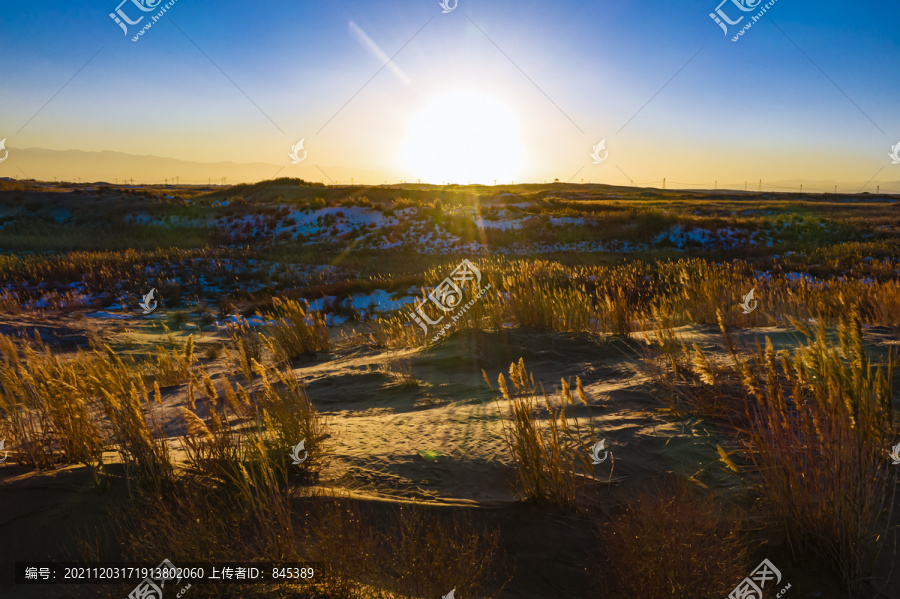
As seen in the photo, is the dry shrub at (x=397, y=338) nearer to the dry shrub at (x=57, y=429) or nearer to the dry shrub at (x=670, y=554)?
the dry shrub at (x=57, y=429)

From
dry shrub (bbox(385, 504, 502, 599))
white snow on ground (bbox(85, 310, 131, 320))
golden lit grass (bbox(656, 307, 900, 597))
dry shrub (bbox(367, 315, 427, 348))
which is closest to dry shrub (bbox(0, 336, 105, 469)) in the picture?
dry shrub (bbox(385, 504, 502, 599))

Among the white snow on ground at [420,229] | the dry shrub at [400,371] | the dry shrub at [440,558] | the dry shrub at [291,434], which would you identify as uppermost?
the white snow on ground at [420,229]

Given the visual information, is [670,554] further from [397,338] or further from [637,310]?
[397,338]

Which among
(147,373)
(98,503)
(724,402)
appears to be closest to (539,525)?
(724,402)

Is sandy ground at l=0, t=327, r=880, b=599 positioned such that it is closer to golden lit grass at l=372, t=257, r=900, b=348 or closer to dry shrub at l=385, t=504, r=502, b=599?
dry shrub at l=385, t=504, r=502, b=599

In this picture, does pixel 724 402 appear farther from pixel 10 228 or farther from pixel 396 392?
pixel 10 228

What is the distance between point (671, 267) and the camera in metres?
15.1

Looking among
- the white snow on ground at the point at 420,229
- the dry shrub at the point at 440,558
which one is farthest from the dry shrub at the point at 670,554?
the white snow on ground at the point at 420,229

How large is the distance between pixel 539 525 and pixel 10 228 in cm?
4002
